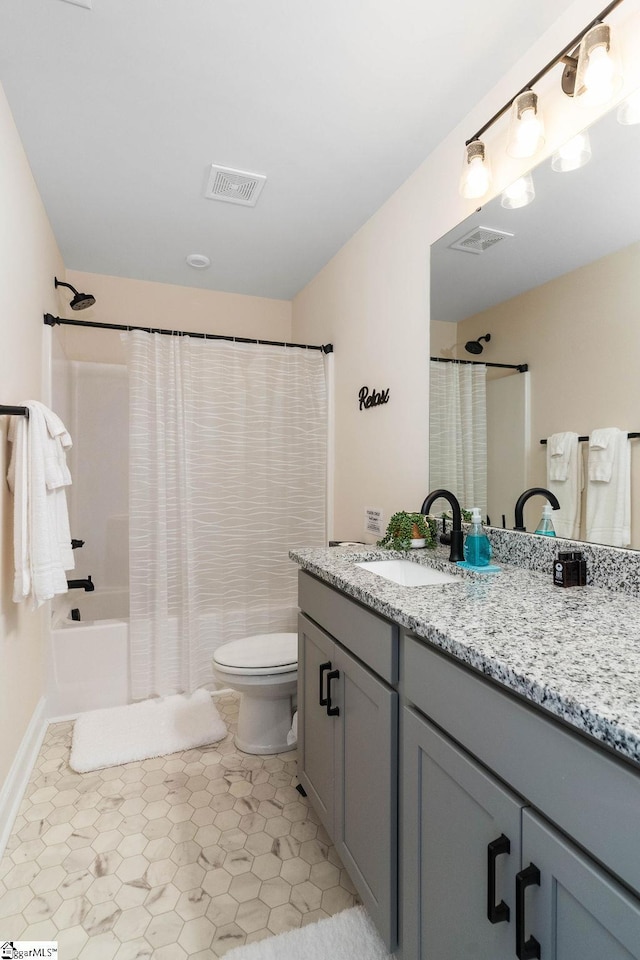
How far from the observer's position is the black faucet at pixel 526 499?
141cm

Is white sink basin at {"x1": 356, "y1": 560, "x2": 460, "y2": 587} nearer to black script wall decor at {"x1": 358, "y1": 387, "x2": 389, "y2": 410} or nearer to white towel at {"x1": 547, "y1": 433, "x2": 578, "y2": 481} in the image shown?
white towel at {"x1": 547, "y1": 433, "x2": 578, "y2": 481}

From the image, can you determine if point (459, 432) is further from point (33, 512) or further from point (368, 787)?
point (33, 512)

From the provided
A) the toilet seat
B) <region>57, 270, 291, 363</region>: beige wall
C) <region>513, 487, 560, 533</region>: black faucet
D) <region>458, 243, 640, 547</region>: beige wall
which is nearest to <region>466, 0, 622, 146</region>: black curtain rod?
<region>458, 243, 640, 547</region>: beige wall

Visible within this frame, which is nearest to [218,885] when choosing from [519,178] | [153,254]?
[519,178]

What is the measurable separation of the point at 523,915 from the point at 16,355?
2.15m

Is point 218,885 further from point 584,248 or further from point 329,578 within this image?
point 584,248

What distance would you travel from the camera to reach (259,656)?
6.92 ft

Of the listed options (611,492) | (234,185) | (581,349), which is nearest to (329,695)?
(611,492)

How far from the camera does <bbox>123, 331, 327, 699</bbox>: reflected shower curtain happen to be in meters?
2.52

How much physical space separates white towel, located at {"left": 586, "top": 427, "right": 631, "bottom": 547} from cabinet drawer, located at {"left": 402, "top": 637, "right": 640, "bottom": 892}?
0.61 meters

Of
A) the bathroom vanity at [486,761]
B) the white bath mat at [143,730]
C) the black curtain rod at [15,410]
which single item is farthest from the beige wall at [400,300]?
the black curtain rod at [15,410]

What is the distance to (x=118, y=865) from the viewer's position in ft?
4.87

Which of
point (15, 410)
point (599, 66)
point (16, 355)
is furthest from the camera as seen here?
point (16, 355)

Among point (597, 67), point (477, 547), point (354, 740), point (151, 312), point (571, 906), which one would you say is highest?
point (151, 312)
